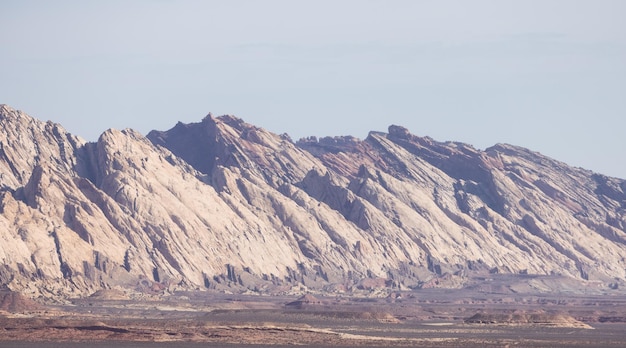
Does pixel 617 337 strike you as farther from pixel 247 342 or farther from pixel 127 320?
pixel 127 320

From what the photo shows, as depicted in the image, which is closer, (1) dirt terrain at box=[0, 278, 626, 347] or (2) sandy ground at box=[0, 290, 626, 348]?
(2) sandy ground at box=[0, 290, 626, 348]

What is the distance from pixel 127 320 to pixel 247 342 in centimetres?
3163

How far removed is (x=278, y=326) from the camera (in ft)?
461

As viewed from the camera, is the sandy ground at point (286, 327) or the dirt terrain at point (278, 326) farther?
the dirt terrain at point (278, 326)

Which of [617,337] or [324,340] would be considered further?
[617,337]

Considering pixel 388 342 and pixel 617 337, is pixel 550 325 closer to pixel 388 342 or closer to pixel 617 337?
pixel 617 337

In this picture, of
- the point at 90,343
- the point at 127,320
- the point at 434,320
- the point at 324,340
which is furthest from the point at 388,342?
the point at 434,320

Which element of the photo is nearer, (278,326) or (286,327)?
(286,327)

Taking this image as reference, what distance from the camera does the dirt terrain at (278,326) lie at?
12350 cm

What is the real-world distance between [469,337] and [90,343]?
132 feet

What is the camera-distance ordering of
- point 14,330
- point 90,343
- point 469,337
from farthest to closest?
point 469,337 < point 14,330 < point 90,343

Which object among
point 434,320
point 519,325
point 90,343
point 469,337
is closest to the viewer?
point 90,343

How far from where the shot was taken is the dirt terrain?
124 metres

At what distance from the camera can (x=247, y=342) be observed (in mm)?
124625
